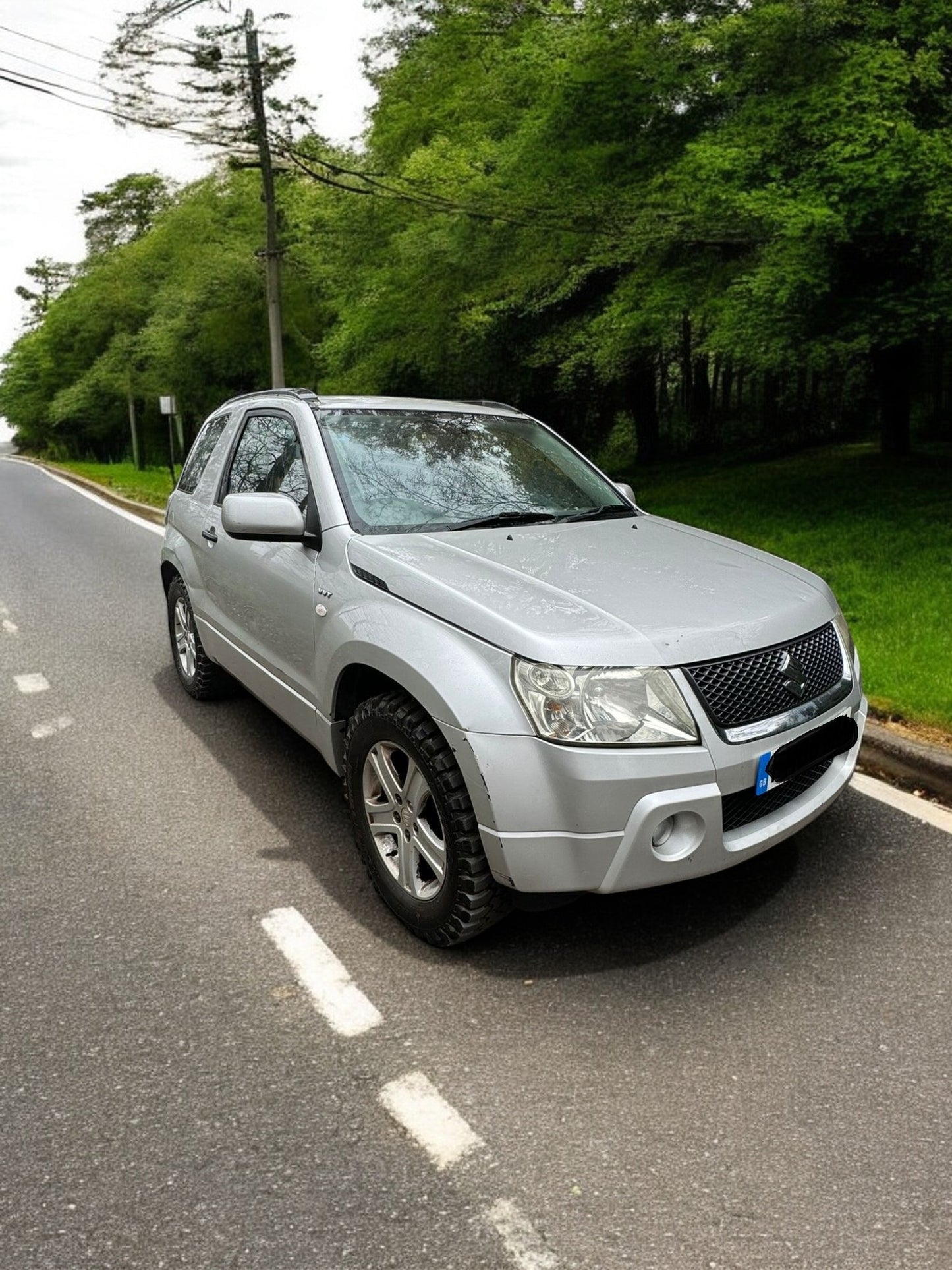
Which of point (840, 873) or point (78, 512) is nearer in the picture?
point (840, 873)

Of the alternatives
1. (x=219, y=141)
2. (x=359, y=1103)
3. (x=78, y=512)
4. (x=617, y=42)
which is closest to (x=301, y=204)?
(x=219, y=141)

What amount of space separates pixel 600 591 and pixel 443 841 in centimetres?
97

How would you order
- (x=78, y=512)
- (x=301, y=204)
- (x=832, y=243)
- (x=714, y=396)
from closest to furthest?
(x=832, y=243)
(x=78, y=512)
(x=301, y=204)
(x=714, y=396)

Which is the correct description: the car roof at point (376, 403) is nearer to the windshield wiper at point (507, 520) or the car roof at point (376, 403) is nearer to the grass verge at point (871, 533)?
the windshield wiper at point (507, 520)

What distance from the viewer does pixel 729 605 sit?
3.34 m

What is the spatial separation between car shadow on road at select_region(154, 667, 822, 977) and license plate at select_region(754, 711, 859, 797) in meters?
0.59

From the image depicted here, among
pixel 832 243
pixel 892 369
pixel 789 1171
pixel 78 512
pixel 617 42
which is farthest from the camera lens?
pixel 78 512

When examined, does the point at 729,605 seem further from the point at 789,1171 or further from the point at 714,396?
the point at 714,396

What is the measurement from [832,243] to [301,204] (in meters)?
22.0

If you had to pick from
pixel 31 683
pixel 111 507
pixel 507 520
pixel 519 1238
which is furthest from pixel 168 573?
pixel 111 507

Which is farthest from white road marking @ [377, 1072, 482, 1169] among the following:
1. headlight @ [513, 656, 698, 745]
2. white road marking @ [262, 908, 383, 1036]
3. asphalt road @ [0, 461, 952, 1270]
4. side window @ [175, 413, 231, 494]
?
side window @ [175, 413, 231, 494]

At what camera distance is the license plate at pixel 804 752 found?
10.3 feet

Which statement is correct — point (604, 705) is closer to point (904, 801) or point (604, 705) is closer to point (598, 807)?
point (598, 807)

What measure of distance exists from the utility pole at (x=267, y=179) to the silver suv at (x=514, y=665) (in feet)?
61.2
